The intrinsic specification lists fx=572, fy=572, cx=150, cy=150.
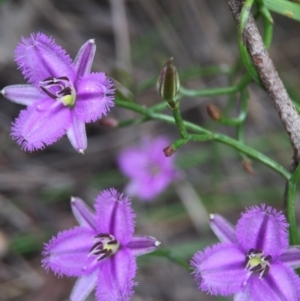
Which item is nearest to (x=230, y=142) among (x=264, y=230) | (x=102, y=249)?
(x=264, y=230)

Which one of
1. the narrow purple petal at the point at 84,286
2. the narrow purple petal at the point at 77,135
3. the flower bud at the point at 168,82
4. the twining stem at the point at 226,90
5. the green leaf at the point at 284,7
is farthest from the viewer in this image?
the twining stem at the point at 226,90

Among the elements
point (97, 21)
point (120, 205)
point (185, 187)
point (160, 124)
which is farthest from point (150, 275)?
point (120, 205)

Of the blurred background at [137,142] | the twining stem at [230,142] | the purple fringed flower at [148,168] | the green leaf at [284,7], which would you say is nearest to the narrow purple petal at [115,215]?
the twining stem at [230,142]

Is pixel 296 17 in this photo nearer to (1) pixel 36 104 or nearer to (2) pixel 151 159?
(1) pixel 36 104

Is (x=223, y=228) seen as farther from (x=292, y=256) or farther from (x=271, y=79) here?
(x=271, y=79)

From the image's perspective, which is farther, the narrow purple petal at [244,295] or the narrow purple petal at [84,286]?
the narrow purple petal at [84,286]

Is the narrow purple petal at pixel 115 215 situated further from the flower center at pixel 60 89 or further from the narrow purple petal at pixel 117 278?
the flower center at pixel 60 89
